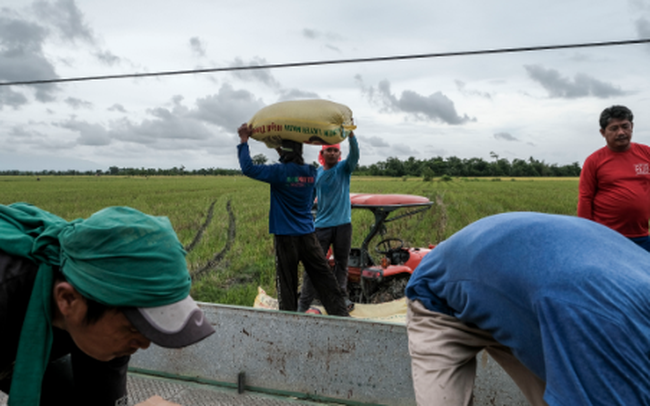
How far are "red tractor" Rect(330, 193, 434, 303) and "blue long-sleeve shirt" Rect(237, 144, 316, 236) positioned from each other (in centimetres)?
70

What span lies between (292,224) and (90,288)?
2.54m

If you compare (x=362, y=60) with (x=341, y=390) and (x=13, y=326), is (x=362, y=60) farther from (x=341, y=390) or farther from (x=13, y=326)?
(x=13, y=326)

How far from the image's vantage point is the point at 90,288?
101 centimetres

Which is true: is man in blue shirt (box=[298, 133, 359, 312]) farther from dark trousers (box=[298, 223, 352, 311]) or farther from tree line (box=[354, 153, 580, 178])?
tree line (box=[354, 153, 580, 178])

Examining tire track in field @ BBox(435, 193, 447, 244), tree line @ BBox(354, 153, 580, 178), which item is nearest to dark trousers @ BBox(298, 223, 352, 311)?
tire track in field @ BBox(435, 193, 447, 244)

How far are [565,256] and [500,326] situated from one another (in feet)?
0.95

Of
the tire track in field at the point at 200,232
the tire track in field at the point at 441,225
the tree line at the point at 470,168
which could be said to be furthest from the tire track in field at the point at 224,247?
the tree line at the point at 470,168

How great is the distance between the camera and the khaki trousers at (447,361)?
4.68 ft

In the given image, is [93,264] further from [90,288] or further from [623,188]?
[623,188]

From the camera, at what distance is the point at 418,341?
1543mm

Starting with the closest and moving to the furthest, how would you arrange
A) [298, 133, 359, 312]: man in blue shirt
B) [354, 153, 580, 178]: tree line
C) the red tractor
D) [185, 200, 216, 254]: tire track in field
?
the red tractor, [298, 133, 359, 312]: man in blue shirt, [185, 200, 216, 254]: tire track in field, [354, 153, 580, 178]: tree line

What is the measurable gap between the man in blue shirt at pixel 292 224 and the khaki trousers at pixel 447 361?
2.06 metres

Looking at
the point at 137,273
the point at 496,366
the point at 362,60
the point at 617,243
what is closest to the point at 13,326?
the point at 137,273

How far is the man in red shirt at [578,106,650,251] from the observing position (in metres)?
3.47
